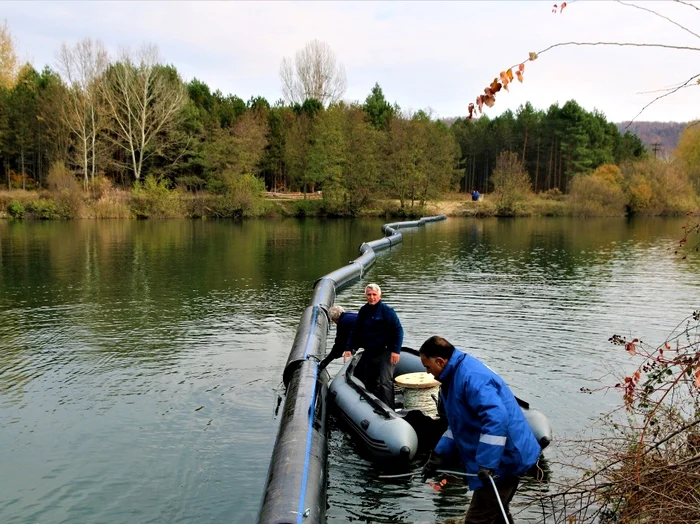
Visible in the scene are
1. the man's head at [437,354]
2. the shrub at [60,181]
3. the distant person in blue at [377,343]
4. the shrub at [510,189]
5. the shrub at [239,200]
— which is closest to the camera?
the man's head at [437,354]

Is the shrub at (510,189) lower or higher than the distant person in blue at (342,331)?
higher

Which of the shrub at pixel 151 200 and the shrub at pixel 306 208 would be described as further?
the shrub at pixel 306 208

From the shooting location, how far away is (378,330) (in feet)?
33.0

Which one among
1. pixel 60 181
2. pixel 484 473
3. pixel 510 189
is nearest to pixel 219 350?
pixel 484 473

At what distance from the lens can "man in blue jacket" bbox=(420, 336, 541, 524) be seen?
5062 millimetres

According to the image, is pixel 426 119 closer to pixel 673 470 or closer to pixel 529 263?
pixel 529 263

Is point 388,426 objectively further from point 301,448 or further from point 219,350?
point 219,350

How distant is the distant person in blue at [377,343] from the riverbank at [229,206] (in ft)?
181

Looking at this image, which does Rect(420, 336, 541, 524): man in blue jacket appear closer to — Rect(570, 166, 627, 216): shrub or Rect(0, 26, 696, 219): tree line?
Rect(0, 26, 696, 219): tree line

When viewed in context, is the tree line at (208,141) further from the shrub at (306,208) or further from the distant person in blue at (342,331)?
the distant person in blue at (342,331)

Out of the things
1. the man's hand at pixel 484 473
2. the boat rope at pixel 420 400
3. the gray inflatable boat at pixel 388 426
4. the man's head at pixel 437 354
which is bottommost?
the boat rope at pixel 420 400

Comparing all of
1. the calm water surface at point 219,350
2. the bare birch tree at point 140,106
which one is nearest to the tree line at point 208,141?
the bare birch tree at point 140,106

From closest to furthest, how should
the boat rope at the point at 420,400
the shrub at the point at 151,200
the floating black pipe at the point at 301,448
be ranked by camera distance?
the floating black pipe at the point at 301,448
the boat rope at the point at 420,400
the shrub at the point at 151,200

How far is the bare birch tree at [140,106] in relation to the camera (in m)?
64.1
